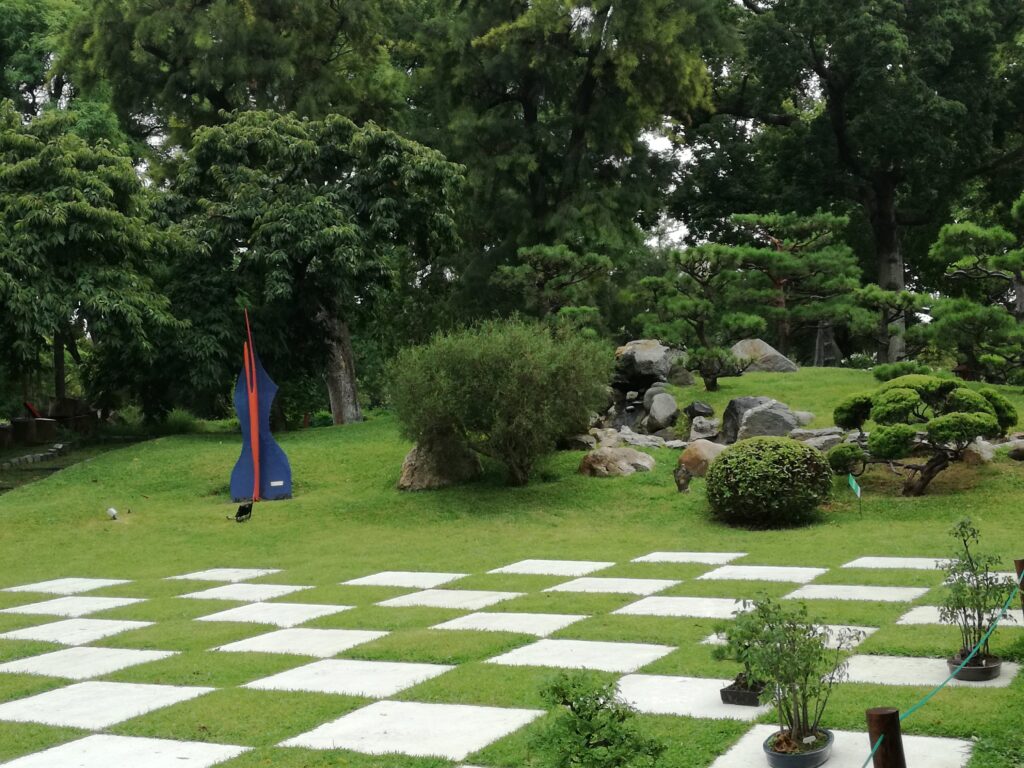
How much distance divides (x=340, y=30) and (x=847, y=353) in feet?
60.2

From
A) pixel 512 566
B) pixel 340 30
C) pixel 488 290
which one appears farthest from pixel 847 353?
pixel 512 566

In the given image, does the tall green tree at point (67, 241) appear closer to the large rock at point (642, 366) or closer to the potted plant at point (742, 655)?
the large rock at point (642, 366)

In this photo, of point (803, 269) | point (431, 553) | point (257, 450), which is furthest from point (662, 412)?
point (431, 553)

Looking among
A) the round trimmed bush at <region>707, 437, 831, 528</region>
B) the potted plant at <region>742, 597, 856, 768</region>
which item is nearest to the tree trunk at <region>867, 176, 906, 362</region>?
the round trimmed bush at <region>707, 437, 831, 528</region>

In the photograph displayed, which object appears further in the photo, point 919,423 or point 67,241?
point 67,241

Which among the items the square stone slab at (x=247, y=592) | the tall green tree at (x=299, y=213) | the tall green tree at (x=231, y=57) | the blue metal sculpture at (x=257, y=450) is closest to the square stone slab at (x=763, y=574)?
the square stone slab at (x=247, y=592)

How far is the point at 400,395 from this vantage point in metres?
13.8

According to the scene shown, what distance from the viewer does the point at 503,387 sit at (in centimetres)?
1316

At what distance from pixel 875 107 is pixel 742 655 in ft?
70.4

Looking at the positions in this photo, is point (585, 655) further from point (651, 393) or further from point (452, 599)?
point (651, 393)

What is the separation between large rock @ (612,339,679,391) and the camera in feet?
61.7

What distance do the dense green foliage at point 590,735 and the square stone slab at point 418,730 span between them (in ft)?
3.47

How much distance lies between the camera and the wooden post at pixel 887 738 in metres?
3.23

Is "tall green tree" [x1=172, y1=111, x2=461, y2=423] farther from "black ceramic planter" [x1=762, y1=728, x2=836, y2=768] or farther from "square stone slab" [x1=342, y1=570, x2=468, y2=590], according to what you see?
"black ceramic planter" [x1=762, y1=728, x2=836, y2=768]
